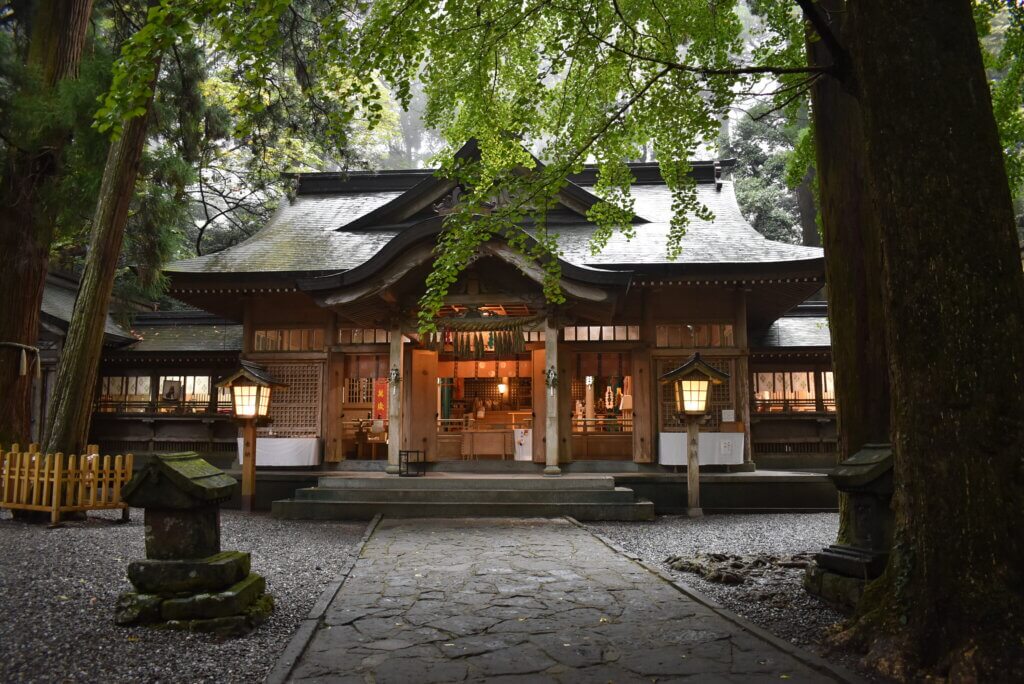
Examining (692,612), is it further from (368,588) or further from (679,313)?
(679,313)

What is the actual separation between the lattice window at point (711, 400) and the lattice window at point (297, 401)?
7.25 metres

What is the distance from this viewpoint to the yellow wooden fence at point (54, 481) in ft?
30.4

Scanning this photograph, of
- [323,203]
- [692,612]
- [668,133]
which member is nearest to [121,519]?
[692,612]

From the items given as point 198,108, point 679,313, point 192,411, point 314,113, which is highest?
point 314,113

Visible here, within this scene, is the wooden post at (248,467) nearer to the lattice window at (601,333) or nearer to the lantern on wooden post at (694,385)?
the lattice window at (601,333)

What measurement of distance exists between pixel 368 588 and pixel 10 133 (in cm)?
882

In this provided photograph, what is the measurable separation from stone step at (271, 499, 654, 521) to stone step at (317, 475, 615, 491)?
47cm

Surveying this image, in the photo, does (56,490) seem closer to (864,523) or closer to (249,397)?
(249,397)

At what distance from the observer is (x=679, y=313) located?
14.3m

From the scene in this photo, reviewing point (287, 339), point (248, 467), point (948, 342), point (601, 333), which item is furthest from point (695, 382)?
point (287, 339)

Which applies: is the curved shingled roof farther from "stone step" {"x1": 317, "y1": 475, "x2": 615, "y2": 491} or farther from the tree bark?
the tree bark

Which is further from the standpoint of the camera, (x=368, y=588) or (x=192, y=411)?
(x=192, y=411)

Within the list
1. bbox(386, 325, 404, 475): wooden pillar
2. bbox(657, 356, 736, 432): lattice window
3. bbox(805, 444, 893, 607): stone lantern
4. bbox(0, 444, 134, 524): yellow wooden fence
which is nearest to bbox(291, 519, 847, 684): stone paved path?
bbox(805, 444, 893, 607): stone lantern

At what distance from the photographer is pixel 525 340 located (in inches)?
561
